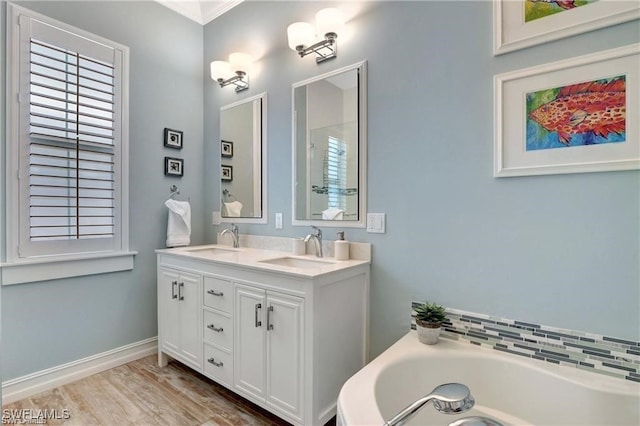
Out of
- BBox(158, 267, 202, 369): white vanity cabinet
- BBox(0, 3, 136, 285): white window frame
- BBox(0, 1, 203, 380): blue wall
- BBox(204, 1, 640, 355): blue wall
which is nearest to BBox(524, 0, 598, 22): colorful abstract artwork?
BBox(204, 1, 640, 355): blue wall

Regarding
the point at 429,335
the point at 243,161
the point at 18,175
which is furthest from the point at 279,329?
the point at 18,175

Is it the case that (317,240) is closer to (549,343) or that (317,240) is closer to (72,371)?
(549,343)

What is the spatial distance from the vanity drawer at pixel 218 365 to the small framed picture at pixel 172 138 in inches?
69.5

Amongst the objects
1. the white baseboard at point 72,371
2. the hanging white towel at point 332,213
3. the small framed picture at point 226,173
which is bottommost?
the white baseboard at point 72,371

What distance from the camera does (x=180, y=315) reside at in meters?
2.28

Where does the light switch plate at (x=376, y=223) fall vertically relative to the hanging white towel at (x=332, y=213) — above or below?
below

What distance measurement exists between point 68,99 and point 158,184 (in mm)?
853

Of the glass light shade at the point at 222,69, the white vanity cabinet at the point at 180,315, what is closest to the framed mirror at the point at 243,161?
the glass light shade at the point at 222,69

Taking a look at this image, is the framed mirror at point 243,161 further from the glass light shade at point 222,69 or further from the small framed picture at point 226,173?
the glass light shade at point 222,69

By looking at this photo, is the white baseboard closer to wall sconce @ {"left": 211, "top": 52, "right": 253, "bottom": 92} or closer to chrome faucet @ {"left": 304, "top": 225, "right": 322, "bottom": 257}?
chrome faucet @ {"left": 304, "top": 225, "right": 322, "bottom": 257}

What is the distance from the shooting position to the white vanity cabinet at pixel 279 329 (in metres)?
1.57

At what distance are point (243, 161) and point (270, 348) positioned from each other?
1613 mm

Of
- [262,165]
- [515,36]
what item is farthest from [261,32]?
[515,36]

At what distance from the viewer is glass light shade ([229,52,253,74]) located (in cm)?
256
